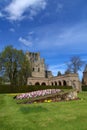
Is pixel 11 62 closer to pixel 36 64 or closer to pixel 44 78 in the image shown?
pixel 44 78

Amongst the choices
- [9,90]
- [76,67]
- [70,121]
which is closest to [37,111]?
[70,121]

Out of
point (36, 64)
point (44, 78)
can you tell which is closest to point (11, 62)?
point (44, 78)

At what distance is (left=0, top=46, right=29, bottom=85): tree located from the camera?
54406 mm

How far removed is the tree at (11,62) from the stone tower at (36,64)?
58.5ft

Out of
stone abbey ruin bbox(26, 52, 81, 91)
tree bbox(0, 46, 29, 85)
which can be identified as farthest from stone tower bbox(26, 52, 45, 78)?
tree bbox(0, 46, 29, 85)

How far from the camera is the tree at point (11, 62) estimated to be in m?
54.4

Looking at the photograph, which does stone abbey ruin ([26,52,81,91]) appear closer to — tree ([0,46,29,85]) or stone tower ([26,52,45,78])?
stone tower ([26,52,45,78])

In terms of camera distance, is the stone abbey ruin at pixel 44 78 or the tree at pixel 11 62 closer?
the tree at pixel 11 62

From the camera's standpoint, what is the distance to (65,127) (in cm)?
645

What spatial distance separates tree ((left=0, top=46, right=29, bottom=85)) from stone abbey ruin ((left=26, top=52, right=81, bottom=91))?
7.83m

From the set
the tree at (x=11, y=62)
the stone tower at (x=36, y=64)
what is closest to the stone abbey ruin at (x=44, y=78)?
the stone tower at (x=36, y=64)

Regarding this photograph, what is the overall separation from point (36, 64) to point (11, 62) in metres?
21.7

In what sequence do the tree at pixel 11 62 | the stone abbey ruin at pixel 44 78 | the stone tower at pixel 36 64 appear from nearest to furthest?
1. the tree at pixel 11 62
2. the stone abbey ruin at pixel 44 78
3. the stone tower at pixel 36 64

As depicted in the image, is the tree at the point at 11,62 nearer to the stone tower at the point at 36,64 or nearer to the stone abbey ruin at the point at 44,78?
the stone abbey ruin at the point at 44,78
